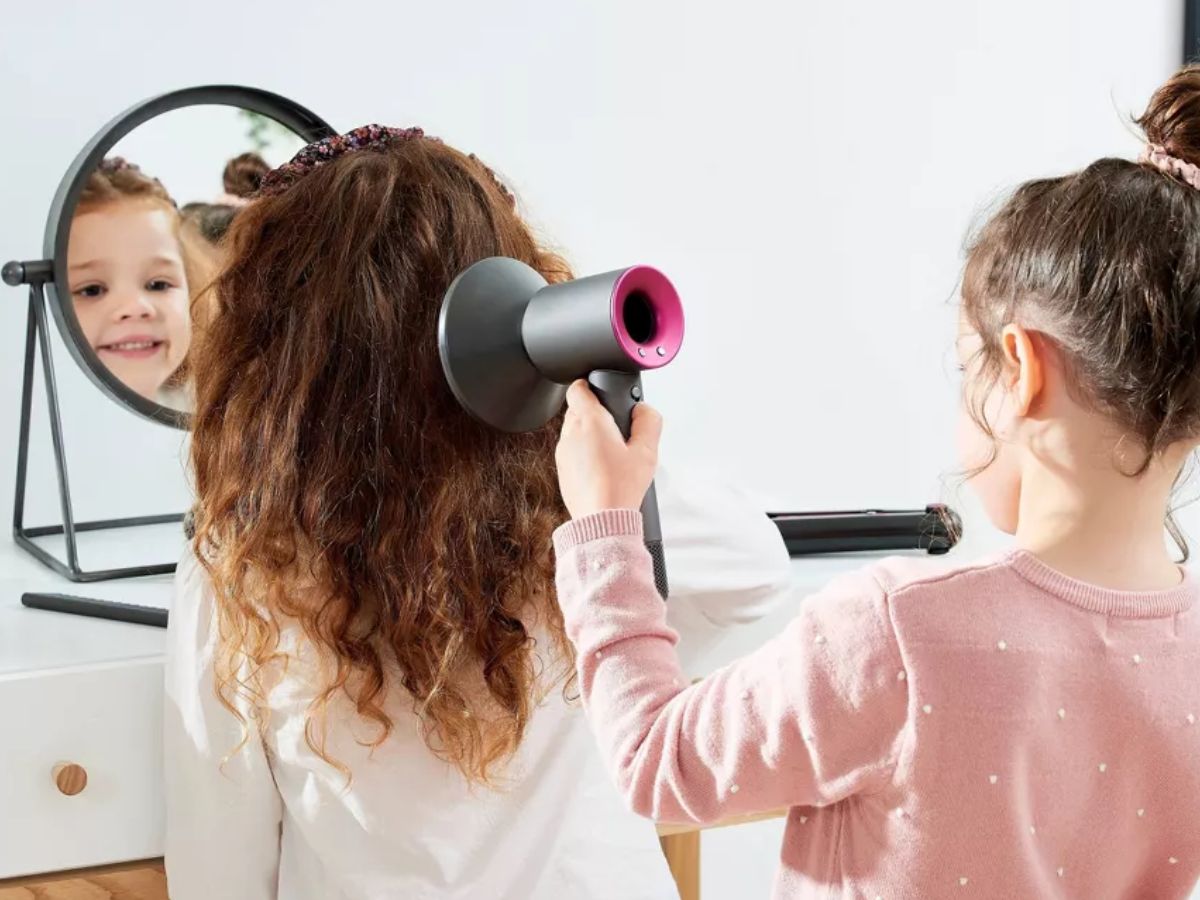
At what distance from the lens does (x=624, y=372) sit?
32.0 inches

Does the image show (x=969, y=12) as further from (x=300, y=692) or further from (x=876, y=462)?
(x=300, y=692)

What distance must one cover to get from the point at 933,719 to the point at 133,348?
0.85 m

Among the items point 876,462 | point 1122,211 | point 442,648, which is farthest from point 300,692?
point 876,462

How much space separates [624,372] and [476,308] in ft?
0.35

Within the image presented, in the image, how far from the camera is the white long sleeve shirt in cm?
97

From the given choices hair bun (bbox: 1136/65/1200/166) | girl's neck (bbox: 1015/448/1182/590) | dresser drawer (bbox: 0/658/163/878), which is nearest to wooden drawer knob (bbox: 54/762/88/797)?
dresser drawer (bbox: 0/658/163/878)

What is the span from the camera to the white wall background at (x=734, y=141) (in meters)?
1.48

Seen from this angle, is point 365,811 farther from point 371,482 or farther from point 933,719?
point 933,719

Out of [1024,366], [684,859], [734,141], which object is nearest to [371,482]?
[1024,366]

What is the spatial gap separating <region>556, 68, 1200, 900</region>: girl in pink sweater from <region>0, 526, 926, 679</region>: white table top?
45cm

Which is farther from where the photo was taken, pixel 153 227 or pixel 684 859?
pixel 684 859

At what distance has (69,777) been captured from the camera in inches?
Answer: 40.4

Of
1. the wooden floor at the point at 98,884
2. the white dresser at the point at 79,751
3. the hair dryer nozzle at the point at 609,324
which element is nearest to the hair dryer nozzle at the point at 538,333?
the hair dryer nozzle at the point at 609,324

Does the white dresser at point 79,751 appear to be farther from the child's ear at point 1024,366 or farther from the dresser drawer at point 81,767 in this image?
the child's ear at point 1024,366
